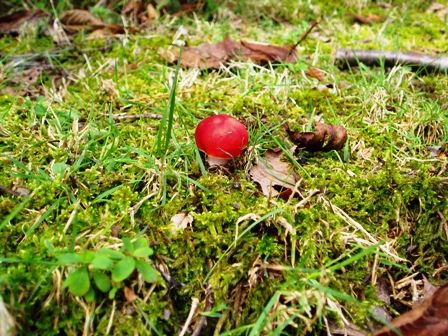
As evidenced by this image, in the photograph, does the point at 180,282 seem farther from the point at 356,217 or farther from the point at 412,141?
the point at 412,141

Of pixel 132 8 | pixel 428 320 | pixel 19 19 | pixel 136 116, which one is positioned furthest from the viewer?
pixel 132 8

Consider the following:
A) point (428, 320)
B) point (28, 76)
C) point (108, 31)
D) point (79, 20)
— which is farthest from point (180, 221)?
point (79, 20)

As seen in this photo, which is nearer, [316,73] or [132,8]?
[316,73]

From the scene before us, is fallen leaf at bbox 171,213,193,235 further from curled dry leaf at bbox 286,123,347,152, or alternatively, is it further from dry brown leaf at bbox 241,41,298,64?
dry brown leaf at bbox 241,41,298,64

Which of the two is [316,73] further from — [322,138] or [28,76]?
[28,76]

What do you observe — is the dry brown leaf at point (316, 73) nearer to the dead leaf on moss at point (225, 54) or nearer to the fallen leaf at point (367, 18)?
the dead leaf on moss at point (225, 54)

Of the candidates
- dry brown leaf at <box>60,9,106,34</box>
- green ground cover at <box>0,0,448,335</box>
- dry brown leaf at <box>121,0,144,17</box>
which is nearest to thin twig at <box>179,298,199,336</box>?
green ground cover at <box>0,0,448,335</box>
